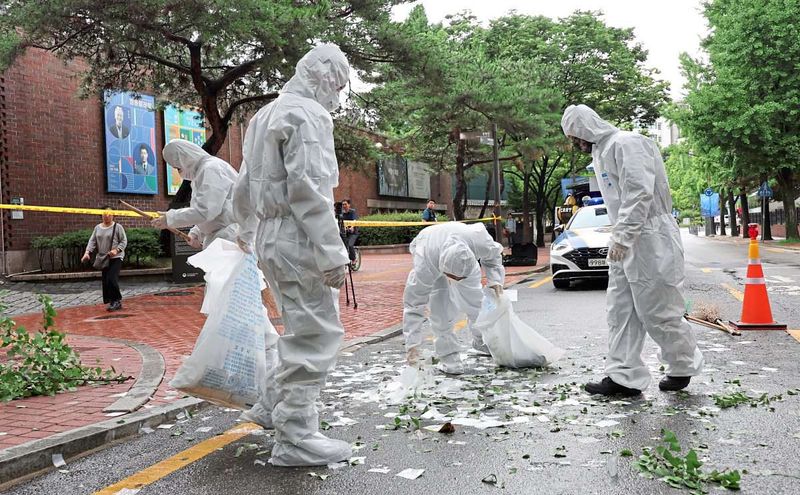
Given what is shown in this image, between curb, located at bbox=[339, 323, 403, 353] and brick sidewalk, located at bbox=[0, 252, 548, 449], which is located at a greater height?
brick sidewalk, located at bbox=[0, 252, 548, 449]

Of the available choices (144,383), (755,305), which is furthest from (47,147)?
(755,305)

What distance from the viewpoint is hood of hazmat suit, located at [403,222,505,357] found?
552cm

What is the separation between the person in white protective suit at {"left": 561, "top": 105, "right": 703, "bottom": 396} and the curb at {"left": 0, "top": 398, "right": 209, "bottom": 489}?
9.62 feet

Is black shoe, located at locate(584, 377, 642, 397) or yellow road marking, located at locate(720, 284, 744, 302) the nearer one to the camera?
black shoe, located at locate(584, 377, 642, 397)

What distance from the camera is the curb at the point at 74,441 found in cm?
352

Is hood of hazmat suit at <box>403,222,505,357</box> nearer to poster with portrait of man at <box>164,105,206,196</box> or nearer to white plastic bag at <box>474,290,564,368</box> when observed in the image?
white plastic bag at <box>474,290,564,368</box>

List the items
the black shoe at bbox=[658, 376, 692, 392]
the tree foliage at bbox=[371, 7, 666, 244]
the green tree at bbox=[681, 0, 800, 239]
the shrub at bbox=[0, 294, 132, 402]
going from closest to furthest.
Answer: the black shoe at bbox=[658, 376, 692, 392]
the shrub at bbox=[0, 294, 132, 402]
the tree foliage at bbox=[371, 7, 666, 244]
the green tree at bbox=[681, 0, 800, 239]

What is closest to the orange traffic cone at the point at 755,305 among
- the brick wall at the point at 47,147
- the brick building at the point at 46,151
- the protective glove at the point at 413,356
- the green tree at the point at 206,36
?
the protective glove at the point at 413,356

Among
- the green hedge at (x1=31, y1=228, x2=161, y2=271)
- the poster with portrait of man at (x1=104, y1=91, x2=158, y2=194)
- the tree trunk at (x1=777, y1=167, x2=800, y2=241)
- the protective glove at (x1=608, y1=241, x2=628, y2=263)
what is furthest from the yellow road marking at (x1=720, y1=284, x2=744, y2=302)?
the tree trunk at (x1=777, y1=167, x2=800, y2=241)

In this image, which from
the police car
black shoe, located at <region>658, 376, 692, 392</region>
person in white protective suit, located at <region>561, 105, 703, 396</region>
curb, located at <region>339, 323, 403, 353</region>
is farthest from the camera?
the police car

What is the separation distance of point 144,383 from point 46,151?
14.4 meters

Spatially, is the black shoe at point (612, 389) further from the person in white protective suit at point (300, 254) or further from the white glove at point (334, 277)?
the white glove at point (334, 277)

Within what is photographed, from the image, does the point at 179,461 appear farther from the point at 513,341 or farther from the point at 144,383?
the point at 513,341

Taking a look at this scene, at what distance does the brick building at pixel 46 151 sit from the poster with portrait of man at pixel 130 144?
22 cm
